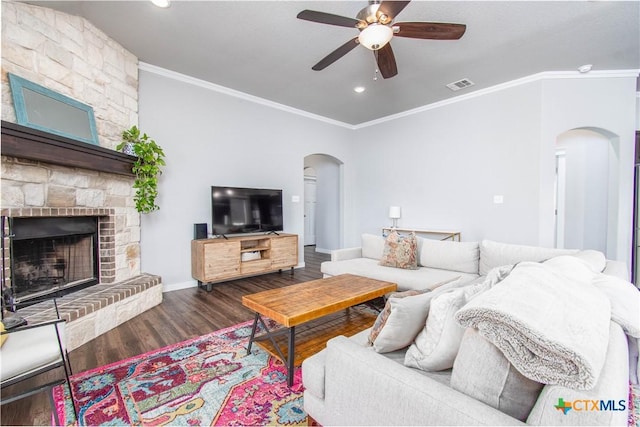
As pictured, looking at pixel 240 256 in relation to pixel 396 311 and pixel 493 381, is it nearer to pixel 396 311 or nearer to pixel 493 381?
pixel 396 311

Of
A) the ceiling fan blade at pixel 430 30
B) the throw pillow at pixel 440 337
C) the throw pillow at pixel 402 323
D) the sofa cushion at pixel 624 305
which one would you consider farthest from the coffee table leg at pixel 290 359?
the ceiling fan blade at pixel 430 30

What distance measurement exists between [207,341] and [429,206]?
13.4 ft

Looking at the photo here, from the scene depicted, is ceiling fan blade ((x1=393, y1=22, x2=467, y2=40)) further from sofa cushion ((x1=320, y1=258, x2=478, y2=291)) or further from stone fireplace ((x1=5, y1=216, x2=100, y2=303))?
stone fireplace ((x1=5, y1=216, x2=100, y2=303))

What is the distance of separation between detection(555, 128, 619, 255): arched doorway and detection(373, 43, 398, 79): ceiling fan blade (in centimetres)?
360

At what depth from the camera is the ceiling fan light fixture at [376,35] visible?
2.09 meters

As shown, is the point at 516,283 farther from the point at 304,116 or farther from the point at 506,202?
the point at 304,116

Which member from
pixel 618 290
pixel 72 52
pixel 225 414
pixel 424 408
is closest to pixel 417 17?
pixel 618 290

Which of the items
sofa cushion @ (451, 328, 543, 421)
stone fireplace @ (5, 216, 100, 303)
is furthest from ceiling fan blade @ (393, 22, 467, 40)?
stone fireplace @ (5, 216, 100, 303)

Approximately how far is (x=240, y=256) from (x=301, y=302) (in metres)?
2.21

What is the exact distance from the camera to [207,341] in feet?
7.75

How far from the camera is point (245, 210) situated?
4.34m

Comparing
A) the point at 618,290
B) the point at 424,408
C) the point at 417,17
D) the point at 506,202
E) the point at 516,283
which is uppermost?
the point at 417,17

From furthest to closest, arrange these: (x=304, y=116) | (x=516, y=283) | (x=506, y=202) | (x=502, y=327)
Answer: (x=304, y=116), (x=506, y=202), (x=516, y=283), (x=502, y=327)

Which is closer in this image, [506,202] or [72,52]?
[72,52]
